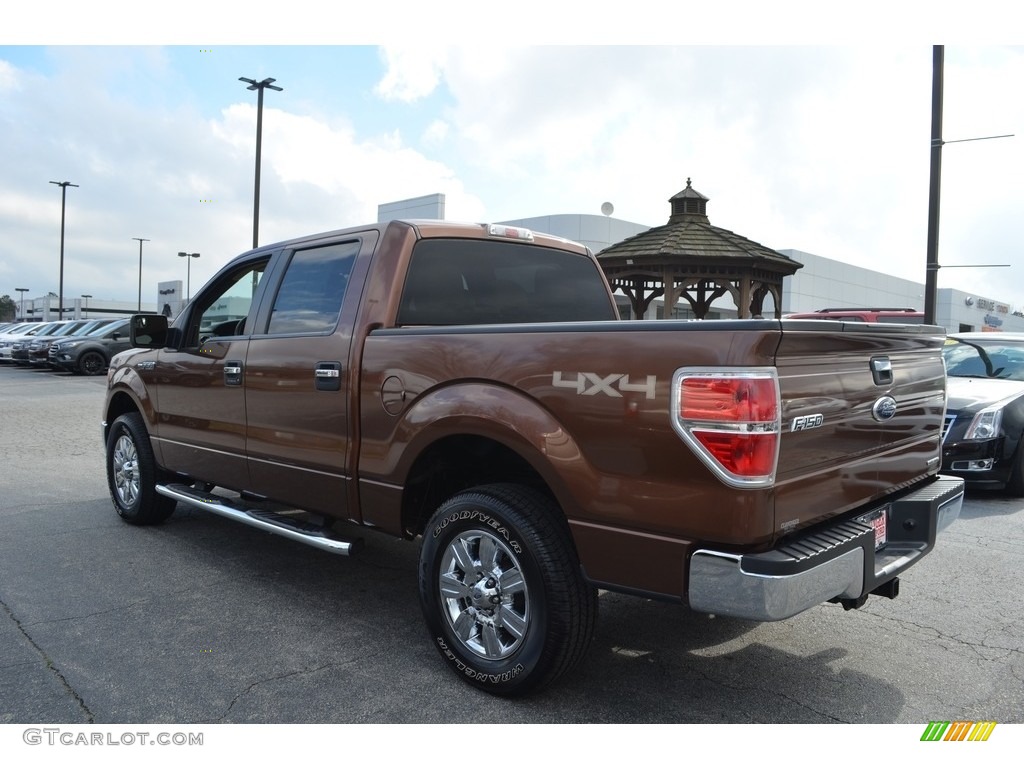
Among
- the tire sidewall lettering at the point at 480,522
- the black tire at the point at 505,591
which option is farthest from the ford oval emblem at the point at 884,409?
the tire sidewall lettering at the point at 480,522

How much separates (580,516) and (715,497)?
56cm

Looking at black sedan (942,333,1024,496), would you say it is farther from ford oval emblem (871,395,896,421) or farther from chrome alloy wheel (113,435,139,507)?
chrome alloy wheel (113,435,139,507)

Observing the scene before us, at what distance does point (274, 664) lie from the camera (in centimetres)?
362

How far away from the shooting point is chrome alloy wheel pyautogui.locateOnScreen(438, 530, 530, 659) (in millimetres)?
3244

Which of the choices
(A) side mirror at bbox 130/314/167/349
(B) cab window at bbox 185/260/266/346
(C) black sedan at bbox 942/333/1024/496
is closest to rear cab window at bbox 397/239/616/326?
(B) cab window at bbox 185/260/266/346

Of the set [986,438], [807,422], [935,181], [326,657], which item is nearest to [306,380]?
[326,657]

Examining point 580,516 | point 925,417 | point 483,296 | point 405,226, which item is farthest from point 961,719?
point 405,226

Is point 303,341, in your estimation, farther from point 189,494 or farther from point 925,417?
point 925,417

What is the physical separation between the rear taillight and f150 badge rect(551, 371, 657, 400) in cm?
16

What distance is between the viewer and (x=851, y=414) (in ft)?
10.3

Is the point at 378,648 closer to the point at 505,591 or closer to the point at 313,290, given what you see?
the point at 505,591

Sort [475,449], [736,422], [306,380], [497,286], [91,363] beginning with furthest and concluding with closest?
[91,363], [497,286], [306,380], [475,449], [736,422]
